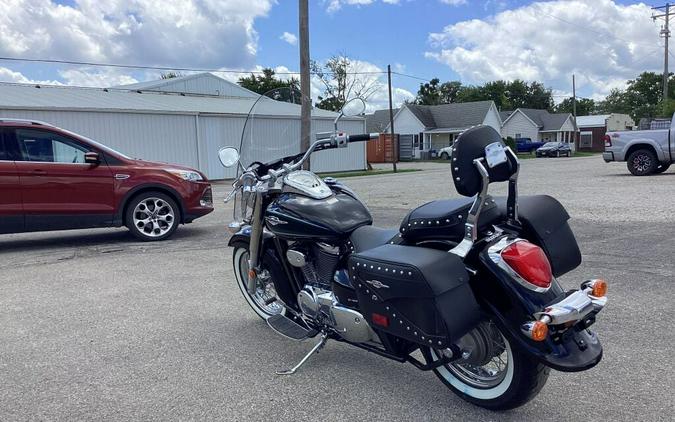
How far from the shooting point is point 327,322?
3.35 metres

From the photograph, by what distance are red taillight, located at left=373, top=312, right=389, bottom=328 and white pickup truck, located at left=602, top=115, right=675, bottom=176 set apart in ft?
52.8

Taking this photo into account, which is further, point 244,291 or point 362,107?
point 244,291

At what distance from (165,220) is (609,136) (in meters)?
14.5

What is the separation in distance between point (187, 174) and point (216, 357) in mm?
5003

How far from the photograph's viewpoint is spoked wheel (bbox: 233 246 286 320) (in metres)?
4.12

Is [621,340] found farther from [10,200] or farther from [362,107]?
[10,200]

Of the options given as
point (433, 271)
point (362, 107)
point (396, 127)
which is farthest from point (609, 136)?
point (396, 127)

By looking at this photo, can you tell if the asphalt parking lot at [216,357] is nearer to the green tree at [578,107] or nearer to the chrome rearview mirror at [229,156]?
the chrome rearview mirror at [229,156]

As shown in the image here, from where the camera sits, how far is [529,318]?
8.05ft

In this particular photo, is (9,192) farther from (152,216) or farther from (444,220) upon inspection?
(444,220)

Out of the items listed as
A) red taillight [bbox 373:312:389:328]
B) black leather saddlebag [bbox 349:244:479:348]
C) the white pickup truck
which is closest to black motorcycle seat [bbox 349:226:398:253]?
black leather saddlebag [bbox 349:244:479:348]

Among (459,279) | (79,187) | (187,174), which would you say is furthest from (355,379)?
(79,187)

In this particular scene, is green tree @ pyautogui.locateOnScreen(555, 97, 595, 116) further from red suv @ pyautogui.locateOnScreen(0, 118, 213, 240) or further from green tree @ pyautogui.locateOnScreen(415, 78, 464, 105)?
red suv @ pyautogui.locateOnScreen(0, 118, 213, 240)

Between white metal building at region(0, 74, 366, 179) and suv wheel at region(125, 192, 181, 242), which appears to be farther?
white metal building at region(0, 74, 366, 179)
